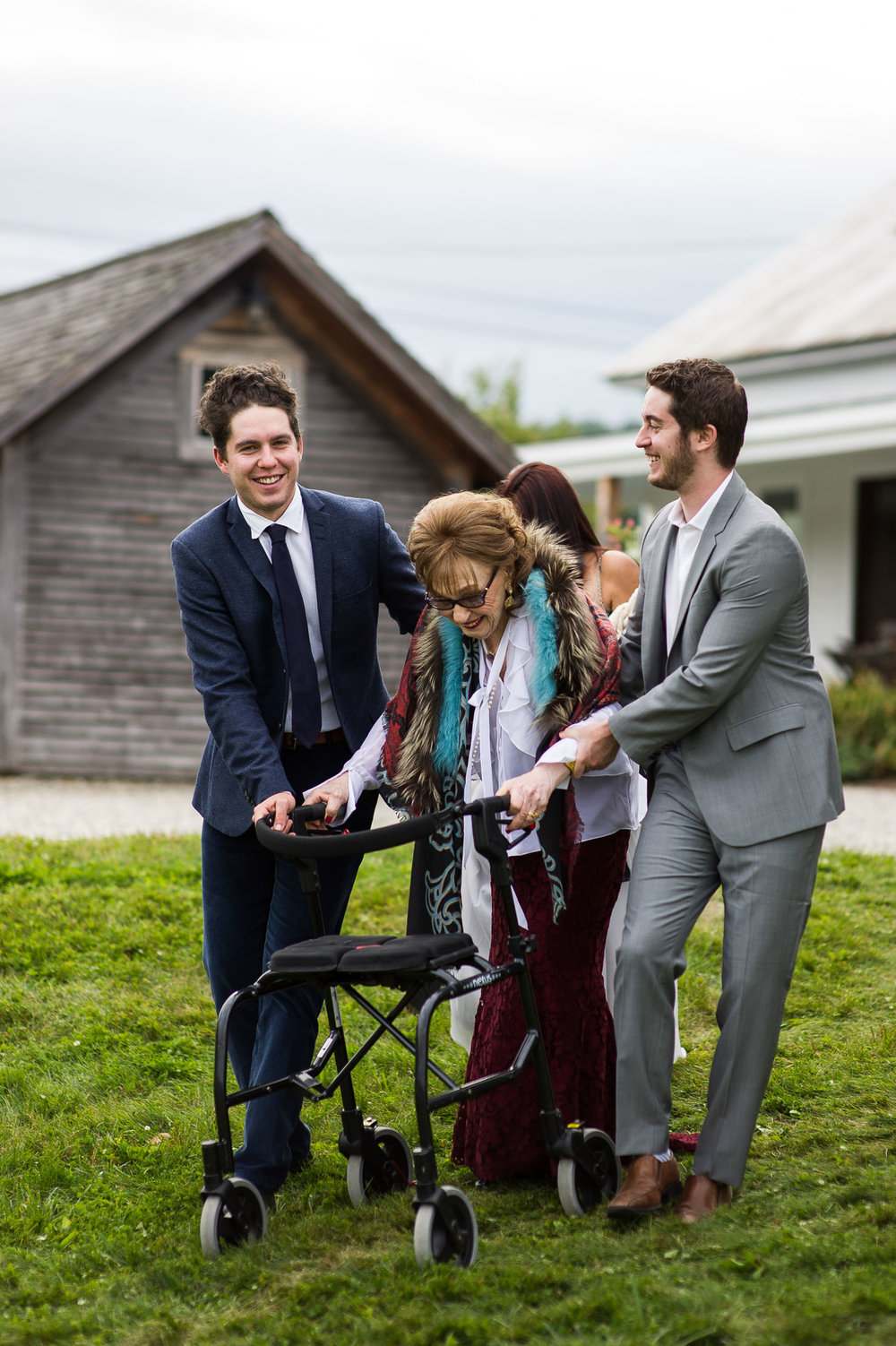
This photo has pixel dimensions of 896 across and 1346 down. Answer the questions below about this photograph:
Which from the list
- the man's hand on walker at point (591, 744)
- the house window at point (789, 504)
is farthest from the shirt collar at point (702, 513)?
the house window at point (789, 504)

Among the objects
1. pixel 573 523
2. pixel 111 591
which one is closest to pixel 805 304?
pixel 111 591

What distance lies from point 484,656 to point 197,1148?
190 cm

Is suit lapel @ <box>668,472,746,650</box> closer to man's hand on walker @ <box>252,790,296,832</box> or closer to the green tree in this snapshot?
man's hand on walker @ <box>252,790,296,832</box>

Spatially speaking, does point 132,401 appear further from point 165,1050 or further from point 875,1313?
point 875,1313

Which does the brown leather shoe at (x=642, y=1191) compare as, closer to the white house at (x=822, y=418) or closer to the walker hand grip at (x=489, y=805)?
the walker hand grip at (x=489, y=805)

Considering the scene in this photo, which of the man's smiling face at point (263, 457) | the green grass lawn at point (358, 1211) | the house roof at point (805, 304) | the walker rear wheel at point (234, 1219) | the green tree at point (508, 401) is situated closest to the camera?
the green grass lawn at point (358, 1211)

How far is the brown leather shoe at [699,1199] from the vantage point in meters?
3.63

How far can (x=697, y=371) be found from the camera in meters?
3.73

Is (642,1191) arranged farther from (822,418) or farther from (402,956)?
(822,418)

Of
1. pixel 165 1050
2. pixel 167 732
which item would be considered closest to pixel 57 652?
pixel 167 732

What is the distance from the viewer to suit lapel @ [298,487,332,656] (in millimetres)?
4074

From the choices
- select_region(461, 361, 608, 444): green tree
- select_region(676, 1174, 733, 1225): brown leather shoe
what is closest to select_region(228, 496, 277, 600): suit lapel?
select_region(676, 1174, 733, 1225): brown leather shoe

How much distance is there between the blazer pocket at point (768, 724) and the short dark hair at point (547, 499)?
1573 millimetres

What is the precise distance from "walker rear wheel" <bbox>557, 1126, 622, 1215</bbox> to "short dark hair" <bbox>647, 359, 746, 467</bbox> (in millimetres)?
1807
